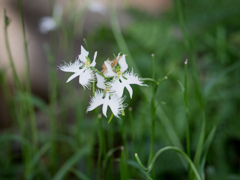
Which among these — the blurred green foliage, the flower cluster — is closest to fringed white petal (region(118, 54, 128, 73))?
the flower cluster

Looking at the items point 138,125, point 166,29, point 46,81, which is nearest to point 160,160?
point 138,125

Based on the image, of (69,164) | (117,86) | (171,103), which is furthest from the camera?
(171,103)

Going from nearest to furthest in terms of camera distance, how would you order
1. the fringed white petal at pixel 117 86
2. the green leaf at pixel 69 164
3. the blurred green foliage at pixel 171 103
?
the fringed white petal at pixel 117 86 → the green leaf at pixel 69 164 → the blurred green foliage at pixel 171 103

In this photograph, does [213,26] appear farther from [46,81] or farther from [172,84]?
[46,81]

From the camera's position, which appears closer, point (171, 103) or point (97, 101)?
point (97, 101)

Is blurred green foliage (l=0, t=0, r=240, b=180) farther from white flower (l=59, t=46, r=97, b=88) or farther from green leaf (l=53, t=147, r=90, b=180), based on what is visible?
white flower (l=59, t=46, r=97, b=88)

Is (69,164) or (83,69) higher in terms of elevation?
(83,69)

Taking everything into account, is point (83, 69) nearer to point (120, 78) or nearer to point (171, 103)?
point (120, 78)

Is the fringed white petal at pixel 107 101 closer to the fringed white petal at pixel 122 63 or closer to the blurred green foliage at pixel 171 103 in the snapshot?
the fringed white petal at pixel 122 63

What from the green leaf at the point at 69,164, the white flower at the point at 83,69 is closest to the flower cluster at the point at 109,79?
the white flower at the point at 83,69

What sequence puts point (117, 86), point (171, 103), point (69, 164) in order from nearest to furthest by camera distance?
point (117, 86) → point (69, 164) → point (171, 103)

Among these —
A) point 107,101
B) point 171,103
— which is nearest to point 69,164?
point 107,101
